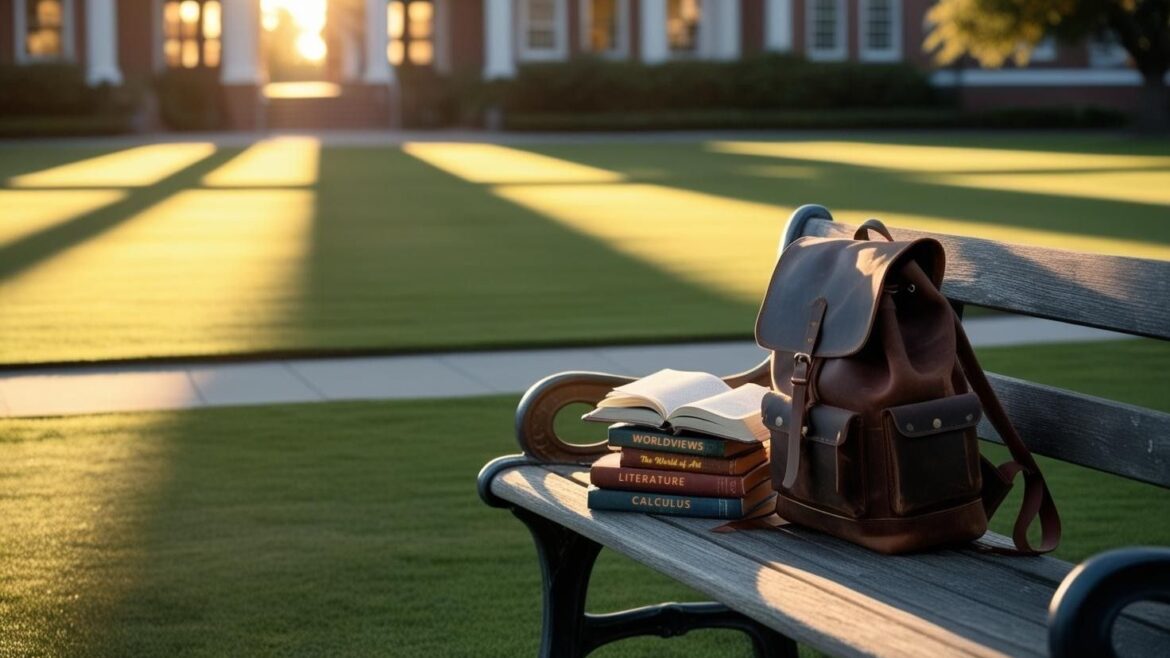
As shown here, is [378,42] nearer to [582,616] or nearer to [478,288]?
[478,288]

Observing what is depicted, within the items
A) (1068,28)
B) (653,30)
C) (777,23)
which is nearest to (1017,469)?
(1068,28)

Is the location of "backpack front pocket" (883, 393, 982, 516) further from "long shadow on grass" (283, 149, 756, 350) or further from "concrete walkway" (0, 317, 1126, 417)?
"long shadow on grass" (283, 149, 756, 350)

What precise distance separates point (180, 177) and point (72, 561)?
65.5 feet

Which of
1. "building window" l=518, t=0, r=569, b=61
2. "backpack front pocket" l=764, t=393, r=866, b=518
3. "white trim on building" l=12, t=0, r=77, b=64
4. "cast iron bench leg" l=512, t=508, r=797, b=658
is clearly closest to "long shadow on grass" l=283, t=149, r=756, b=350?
"cast iron bench leg" l=512, t=508, r=797, b=658

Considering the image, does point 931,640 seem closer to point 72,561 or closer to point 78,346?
point 72,561

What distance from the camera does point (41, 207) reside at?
61.7 ft

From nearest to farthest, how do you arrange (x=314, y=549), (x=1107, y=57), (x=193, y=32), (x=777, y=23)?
(x=314, y=549), (x=193, y=32), (x=777, y=23), (x=1107, y=57)

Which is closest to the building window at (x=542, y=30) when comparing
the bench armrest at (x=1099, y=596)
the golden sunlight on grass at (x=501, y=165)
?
the golden sunlight on grass at (x=501, y=165)

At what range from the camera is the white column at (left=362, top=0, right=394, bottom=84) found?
42.5 m

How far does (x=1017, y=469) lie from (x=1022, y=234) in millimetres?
12985

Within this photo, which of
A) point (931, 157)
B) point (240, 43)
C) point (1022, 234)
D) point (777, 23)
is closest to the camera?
point (1022, 234)

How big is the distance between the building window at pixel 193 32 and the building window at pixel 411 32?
490 centimetres

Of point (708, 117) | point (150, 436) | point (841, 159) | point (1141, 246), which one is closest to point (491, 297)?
point (150, 436)

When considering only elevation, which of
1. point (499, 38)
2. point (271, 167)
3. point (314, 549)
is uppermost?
point (499, 38)
